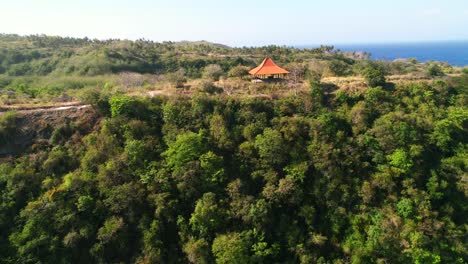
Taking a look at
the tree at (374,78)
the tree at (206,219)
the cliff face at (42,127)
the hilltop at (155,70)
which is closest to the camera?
the tree at (206,219)

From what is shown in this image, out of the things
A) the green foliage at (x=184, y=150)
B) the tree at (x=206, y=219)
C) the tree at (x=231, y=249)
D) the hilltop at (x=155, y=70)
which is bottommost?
the tree at (x=231, y=249)

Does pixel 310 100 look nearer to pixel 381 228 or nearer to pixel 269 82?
pixel 269 82

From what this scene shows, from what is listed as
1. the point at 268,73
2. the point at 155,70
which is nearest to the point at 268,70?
the point at 268,73

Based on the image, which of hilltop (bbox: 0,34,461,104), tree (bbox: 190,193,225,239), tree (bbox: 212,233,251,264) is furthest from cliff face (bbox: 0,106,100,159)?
tree (bbox: 212,233,251,264)

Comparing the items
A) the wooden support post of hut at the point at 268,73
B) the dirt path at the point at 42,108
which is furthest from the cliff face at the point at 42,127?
the wooden support post of hut at the point at 268,73

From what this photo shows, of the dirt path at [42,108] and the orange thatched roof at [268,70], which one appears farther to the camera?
the orange thatched roof at [268,70]

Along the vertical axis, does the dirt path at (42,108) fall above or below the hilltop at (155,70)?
below

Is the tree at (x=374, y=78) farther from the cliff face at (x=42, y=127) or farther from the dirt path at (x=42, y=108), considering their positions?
the dirt path at (x=42, y=108)
